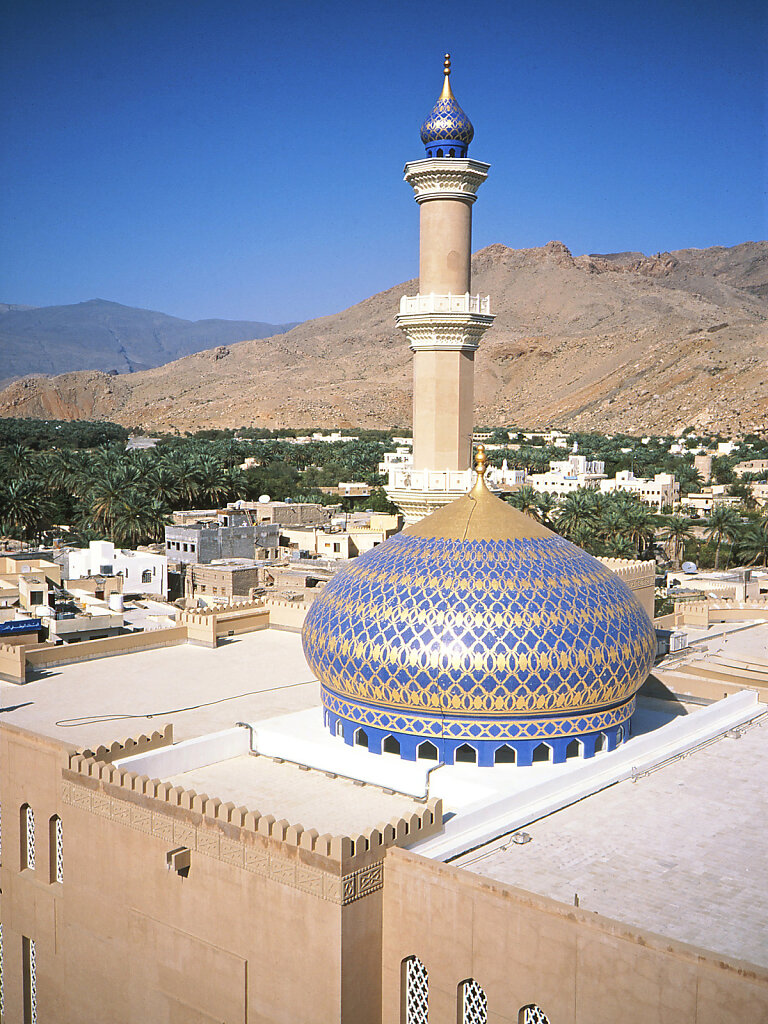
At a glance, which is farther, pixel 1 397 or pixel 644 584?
pixel 1 397

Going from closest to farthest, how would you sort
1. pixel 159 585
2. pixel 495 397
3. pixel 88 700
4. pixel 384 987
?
pixel 384 987
pixel 88 700
pixel 159 585
pixel 495 397

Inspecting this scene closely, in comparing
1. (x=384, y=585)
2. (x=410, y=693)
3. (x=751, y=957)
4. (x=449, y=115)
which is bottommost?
(x=751, y=957)

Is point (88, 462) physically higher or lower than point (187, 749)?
higher

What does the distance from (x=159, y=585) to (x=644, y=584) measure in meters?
13.4

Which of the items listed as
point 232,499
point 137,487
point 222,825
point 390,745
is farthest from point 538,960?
point 232,499

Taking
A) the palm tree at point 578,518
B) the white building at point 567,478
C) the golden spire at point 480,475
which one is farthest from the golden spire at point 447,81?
the white building at point 567,478

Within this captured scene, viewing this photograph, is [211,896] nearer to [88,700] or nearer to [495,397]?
[88,700]

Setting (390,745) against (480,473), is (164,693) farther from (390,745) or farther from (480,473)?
(480,473)

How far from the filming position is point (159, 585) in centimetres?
2861

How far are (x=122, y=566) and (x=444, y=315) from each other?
13.8m

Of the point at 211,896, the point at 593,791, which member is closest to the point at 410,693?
the point at 593,791

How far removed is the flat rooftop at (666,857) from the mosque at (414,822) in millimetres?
26

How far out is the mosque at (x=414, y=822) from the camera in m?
8.05

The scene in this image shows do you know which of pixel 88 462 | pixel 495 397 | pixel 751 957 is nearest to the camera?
pixel 751 957
